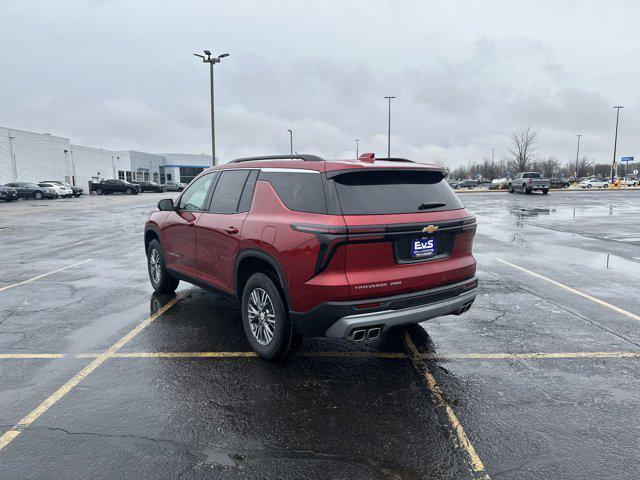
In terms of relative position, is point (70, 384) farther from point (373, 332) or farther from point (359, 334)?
point (373, 332)

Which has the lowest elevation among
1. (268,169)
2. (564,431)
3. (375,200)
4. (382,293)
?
(564,431)

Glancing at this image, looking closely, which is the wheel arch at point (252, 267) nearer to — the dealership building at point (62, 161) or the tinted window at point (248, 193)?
the tinted window at point (248, 193)

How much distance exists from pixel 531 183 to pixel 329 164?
3897cm

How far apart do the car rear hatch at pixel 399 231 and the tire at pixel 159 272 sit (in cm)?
360

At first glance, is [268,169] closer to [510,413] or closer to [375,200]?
[375,200]

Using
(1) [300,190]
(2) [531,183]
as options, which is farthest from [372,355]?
(2) [531,183]

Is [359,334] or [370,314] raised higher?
[370,314]

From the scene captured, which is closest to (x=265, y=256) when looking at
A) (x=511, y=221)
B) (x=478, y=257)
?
(x=478, y=257)

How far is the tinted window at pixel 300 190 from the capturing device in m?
3.81

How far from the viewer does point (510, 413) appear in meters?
3.38

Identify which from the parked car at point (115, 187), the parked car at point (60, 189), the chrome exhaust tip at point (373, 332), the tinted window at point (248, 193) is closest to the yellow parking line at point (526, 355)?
the chrome exhaust tip at point (373, 332)

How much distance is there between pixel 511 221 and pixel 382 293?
15.2 m

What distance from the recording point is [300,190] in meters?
4.01

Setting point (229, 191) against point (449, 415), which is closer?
point (449, 415)
